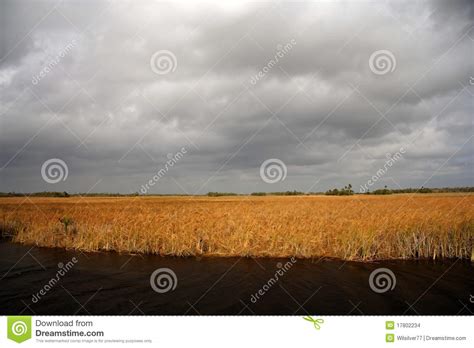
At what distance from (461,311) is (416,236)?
6.34 meters

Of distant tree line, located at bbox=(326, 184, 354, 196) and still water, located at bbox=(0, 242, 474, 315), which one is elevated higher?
distant tree line, located at bbox=(326, 184, 354, 196)

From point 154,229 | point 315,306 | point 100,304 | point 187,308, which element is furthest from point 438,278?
point 154,229

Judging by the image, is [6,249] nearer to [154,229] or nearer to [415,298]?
[154,229]
